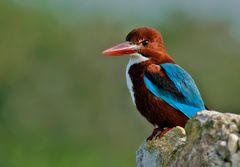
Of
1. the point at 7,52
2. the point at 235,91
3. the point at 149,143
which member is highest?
the point at 149,143

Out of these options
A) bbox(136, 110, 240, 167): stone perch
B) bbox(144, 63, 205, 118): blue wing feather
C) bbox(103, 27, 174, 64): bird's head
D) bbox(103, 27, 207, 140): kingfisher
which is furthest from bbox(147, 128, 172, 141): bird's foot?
bbox(136, 110, 240, 167): stone perch

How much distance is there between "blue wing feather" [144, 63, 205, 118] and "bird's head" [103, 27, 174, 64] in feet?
0.74

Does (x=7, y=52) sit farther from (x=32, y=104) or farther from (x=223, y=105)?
(x=223, y=105)

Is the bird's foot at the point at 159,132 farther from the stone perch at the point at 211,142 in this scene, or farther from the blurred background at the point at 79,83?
the blurred background at the point at 79,83

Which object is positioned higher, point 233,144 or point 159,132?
point 233,144

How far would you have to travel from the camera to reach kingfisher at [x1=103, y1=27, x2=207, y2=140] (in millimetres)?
6035

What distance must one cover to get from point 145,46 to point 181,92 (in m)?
0.55

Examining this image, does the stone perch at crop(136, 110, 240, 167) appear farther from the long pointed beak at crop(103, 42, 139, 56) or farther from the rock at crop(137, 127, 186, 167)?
the long pointed beak at crop(103, 42, 139, 56)

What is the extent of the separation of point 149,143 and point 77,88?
17.5m

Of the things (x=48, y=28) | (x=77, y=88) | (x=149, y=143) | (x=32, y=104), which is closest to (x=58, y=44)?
(x=48, y=28)

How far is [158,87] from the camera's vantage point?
6.20m

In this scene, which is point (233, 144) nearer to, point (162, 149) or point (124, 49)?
point (162, 149)

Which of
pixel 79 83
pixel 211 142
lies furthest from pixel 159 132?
pixel 79 83

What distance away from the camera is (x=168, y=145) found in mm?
4559
